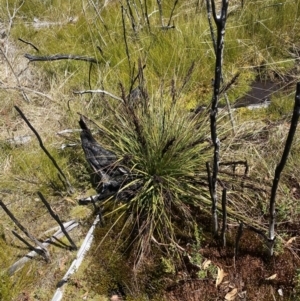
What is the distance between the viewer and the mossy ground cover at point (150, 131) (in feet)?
7.78

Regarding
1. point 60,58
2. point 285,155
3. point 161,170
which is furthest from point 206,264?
point 60,58

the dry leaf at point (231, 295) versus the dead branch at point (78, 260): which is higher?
the dead branch at point (78, 260)

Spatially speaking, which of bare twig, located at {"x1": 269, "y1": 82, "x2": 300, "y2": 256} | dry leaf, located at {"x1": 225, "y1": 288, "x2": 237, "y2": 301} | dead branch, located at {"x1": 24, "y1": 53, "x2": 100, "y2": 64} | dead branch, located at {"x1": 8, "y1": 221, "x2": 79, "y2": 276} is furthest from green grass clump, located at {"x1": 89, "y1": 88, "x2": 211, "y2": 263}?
dead branch, located at {"x1": 24, "y1": 53, "x2": 100, "y2": 64}

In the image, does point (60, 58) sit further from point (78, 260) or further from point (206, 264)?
point (206, 264)

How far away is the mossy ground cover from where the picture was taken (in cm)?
237

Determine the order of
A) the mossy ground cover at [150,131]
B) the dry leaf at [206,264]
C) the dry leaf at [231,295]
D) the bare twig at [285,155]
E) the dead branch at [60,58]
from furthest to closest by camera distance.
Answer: the dead branch at [60,58] < the mossy ground cover at [150,131] < the dry leaf at [206,264] < the dry leaf at [231,295] < the bare twig at [285,155]

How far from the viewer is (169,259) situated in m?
2.24

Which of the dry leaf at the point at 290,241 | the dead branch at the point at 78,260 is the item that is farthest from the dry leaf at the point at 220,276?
the dead branch at the point at 78,260

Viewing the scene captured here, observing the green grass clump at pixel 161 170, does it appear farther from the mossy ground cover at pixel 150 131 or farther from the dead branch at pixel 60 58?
the dead branch at pixel 60 58

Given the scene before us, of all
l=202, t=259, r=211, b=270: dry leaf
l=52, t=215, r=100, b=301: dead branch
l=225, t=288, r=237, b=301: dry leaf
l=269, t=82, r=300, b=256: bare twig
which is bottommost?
l=225, t=288, r=237, b=301: dry leaf

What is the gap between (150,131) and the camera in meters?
2.70

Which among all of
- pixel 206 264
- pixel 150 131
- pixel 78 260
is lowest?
pixel 206 264

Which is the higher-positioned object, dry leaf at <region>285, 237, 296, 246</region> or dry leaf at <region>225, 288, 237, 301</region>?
dry leaf at <region>285, 237, 296, 246</region>

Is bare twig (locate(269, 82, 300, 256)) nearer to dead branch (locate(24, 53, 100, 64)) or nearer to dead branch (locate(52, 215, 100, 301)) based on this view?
dead branch (locate(52, 215, 100, 301))
